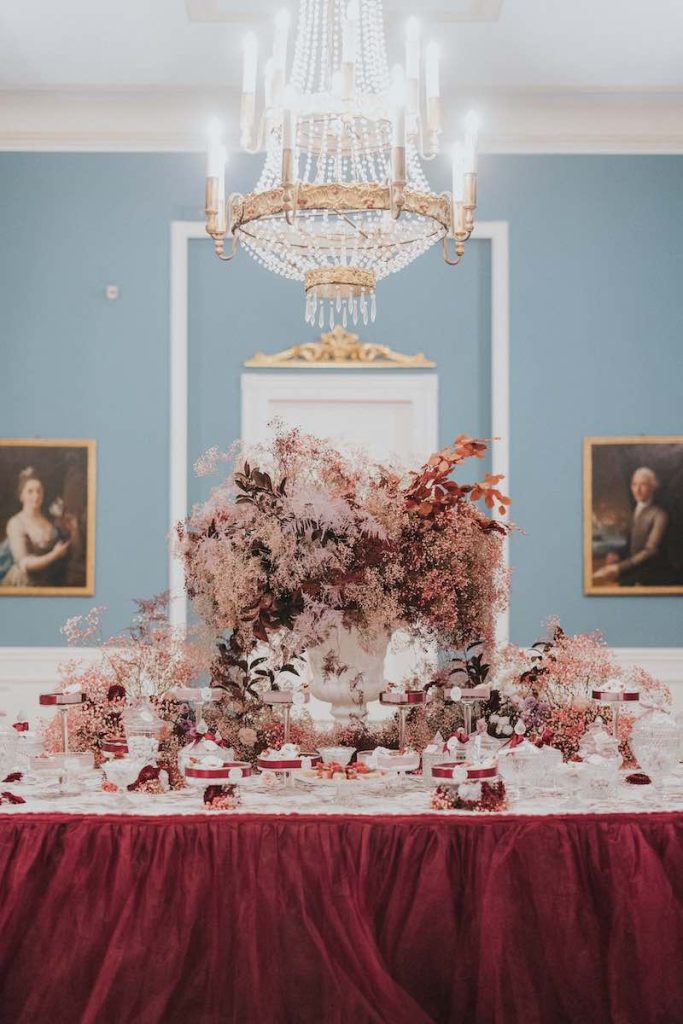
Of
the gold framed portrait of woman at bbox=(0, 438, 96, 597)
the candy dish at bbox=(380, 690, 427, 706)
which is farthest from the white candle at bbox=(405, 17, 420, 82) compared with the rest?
the gold framed portrait of woman at bbox=(0, 438, 96, 597)

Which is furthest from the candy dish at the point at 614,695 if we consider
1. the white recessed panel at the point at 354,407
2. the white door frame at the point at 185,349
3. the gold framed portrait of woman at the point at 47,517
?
the gold framed portrait of woman at the point at 47,517

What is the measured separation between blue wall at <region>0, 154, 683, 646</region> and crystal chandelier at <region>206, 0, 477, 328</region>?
2626 mm

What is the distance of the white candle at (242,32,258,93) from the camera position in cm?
437

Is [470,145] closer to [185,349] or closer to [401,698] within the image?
[401,698]

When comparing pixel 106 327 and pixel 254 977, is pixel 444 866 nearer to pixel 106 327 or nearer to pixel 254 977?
pixel 254 977

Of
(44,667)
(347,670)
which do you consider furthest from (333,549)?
(44,667)

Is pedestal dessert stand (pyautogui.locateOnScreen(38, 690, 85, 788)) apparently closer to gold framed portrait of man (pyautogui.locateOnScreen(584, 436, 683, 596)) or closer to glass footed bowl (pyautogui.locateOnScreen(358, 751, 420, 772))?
glass footed bowl (pyautogui.locateOnScreen(358, 751, 420, 772))

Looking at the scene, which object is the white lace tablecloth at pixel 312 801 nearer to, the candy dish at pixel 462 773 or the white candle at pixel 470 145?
the candy dish at pixel 462 773

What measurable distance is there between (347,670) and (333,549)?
505 millimetres

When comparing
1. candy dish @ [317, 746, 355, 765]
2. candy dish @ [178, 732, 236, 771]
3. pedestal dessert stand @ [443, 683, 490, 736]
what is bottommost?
candy dish @ [317, 746, 355, 765]

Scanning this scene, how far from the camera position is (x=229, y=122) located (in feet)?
25.6

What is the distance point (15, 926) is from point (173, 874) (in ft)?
1.52

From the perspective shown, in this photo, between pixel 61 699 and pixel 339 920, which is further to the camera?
pixel 61 699

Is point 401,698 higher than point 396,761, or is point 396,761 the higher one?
point 401,698
